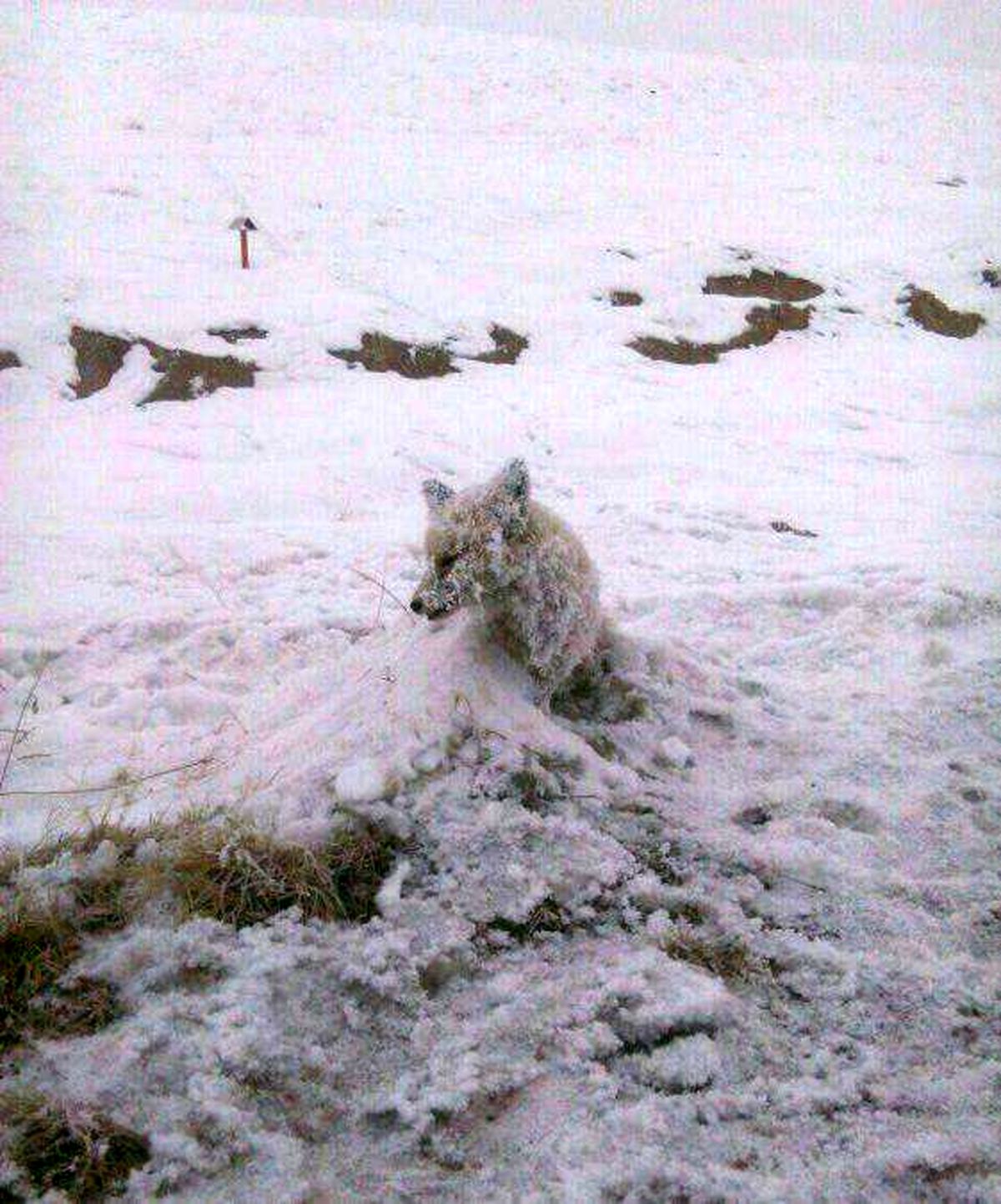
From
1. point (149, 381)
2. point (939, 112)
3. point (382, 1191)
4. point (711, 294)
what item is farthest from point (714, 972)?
point (939, 112)

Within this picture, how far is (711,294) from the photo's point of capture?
14227 mm

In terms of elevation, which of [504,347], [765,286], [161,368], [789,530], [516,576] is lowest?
[789,530]

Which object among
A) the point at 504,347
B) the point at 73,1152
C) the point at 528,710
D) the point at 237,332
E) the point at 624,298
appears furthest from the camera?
the point at 624,298

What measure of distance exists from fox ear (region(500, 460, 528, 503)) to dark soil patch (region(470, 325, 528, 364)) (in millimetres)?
9180

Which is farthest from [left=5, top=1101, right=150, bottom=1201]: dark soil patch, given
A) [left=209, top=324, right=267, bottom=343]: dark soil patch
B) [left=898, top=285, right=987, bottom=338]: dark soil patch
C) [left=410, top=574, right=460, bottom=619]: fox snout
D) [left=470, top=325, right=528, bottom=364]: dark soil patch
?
[left=898, top=285, right=987, bottom=338]: dark soil patch

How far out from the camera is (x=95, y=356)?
31.3 ft

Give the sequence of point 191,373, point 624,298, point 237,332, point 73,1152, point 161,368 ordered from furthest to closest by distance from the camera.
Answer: point 624,298 < point 237,332 < point 191,373 < point 161,368 < point 73,1152

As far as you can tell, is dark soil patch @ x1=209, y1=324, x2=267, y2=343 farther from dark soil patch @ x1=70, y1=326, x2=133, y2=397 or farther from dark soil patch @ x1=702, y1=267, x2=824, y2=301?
dark soil patch @ x1=702, y1=267, x2=824, y2=301

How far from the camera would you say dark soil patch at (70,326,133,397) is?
9359 mm

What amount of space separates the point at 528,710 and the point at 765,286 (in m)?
14.3

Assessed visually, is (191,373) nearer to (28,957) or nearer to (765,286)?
(28,957)

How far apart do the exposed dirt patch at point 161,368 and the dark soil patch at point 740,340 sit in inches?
252

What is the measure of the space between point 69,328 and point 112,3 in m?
40.6

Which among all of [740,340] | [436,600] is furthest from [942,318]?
[436,600]
